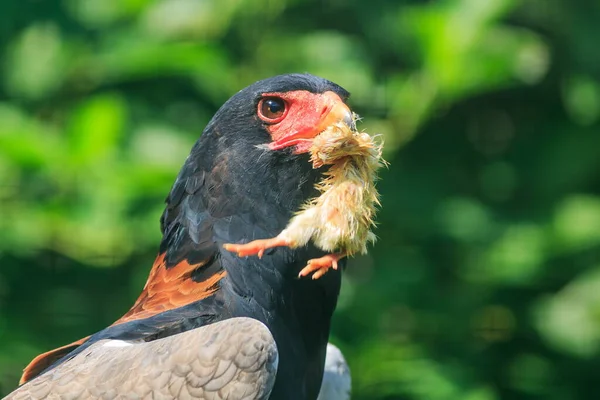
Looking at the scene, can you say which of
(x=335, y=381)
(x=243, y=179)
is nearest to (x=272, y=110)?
(x=243, y=179)

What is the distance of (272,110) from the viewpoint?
3.88m

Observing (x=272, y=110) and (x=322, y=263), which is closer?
(x=322, y=263)

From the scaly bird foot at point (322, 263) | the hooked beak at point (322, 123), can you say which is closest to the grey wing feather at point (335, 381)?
the scaly bird foot at point (322, 263)

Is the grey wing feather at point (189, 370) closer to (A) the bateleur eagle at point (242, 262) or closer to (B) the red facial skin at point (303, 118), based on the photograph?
(A) the bateleur eagle at point (242, 262)

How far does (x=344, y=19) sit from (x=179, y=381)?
395cm

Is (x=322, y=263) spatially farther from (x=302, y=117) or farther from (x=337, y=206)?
(x=302, y=117)

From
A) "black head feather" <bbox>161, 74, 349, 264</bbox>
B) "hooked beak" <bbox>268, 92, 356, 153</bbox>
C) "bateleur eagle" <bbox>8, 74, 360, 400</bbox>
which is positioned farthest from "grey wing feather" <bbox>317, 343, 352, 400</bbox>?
"hooked beak" <bbox>268, 92, 356, 153</bbox>

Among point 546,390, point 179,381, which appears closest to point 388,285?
point 546,390

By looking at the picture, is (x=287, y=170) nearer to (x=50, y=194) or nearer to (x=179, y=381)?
(x=179, y=381)

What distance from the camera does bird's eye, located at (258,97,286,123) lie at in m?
3.88

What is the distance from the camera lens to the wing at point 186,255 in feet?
12.6

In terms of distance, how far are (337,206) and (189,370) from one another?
77cm

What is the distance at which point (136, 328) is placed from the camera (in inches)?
145

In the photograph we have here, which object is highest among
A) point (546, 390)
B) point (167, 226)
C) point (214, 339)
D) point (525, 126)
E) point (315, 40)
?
point (315, 40)
